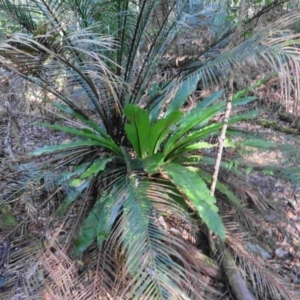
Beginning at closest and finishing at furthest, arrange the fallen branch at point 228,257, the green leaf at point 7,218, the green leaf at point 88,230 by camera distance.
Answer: the fallen branch at point 228,257 → the green leaf at point 88,230 → the green leaf at point 7,218

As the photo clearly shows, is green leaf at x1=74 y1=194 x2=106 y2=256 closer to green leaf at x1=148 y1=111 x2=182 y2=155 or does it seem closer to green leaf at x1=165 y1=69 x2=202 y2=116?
green leaf at x1=148 y1=111 x2=182 y2=155

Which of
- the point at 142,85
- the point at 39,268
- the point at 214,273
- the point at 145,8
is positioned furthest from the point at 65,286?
the point at 145,8

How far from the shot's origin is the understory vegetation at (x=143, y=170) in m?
1.82

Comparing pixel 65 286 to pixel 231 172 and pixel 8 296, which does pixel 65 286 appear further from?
pixel 231 172

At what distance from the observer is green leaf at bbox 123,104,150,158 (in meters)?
2.05

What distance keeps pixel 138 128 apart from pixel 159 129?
0.14m

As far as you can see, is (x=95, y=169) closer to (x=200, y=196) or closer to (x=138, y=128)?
(x=138, y=128)

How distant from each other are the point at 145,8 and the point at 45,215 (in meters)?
1.68

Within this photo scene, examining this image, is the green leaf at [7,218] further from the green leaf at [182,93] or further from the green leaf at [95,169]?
the green leaf at [182,93]

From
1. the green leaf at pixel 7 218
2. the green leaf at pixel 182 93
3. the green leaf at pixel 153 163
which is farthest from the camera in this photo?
the green leaf at pixel 182 93

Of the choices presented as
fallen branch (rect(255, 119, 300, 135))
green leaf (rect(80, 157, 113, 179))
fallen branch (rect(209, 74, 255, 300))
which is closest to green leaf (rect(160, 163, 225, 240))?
fallen branch (rect(209, 74, 255, 300))

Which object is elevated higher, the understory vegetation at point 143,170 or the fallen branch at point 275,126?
the understory vegetation at point 143,170

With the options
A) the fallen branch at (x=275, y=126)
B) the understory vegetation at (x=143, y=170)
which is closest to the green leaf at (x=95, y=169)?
the understory vegetation at (x=143, y=170)

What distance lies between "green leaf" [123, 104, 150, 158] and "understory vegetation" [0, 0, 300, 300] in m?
0.01
